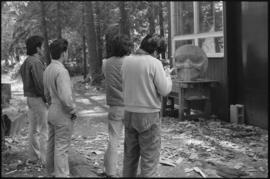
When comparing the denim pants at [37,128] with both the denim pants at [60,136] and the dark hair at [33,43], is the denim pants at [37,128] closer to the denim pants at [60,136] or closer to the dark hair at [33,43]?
the dark hair at [33,43]

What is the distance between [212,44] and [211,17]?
64cm

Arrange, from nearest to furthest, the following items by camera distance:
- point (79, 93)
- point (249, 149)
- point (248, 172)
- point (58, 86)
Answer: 1. point (58, 86)
2. point (248, 172)
3. point (249, 149)
4. point (79, 93)

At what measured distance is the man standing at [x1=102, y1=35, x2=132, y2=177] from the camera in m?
5.00

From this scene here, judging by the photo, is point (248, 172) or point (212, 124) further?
point (212, 124)

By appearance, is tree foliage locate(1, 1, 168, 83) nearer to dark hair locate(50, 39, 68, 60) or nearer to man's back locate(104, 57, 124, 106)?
dark hair locate(50, 39, 68, 60)

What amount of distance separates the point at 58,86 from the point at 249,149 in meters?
3.59

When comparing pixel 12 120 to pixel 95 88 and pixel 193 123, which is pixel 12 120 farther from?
pixel 95 88

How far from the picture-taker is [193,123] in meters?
8.94

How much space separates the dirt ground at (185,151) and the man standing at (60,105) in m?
0.30

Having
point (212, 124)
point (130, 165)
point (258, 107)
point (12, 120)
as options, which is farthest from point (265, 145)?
point (12, 120)

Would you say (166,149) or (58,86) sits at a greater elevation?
(58,86)

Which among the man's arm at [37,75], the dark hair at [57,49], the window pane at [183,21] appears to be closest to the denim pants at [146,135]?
the dark hair at [57,49]

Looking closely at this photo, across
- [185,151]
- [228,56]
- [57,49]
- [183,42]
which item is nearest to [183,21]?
[183,42]

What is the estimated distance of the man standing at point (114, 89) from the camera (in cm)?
500
